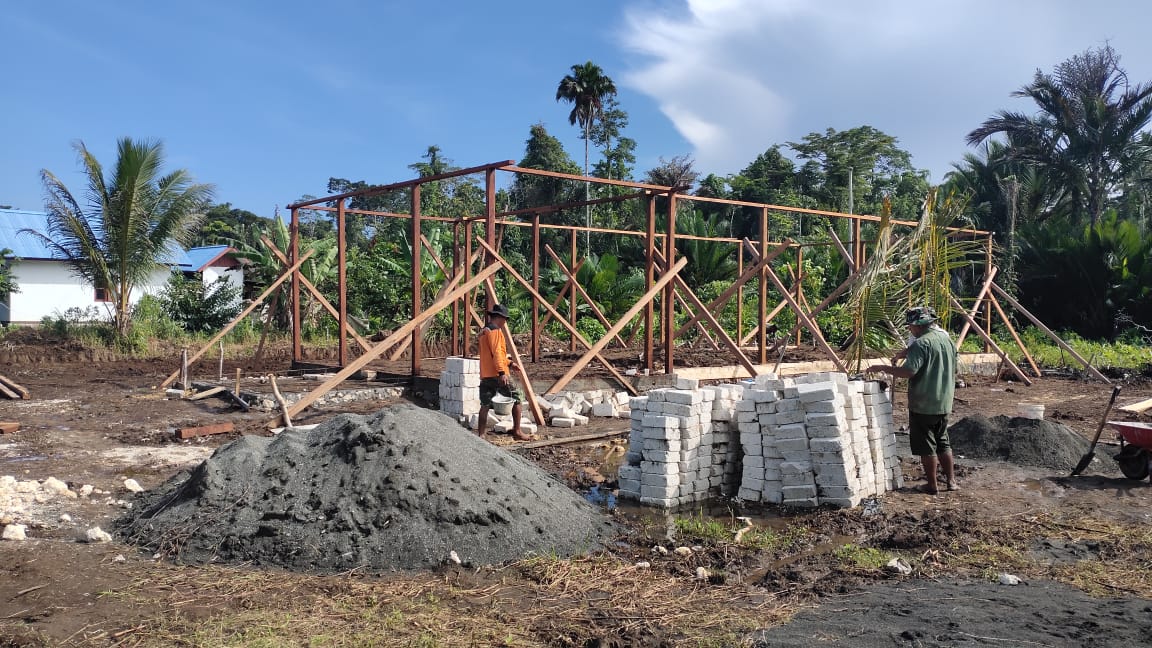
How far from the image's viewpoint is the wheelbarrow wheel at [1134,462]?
770cm

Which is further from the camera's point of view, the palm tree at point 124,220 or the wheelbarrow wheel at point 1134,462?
the palm tree at point 124,220

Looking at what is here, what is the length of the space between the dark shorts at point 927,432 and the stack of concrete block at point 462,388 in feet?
17.1

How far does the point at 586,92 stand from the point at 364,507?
28818 mm

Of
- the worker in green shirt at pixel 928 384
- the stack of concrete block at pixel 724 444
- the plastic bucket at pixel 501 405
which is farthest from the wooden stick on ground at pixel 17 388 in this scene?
the worker in green shirt at pixel 928 384

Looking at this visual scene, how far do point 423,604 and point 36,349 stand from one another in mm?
17522

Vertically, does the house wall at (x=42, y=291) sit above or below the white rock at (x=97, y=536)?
above

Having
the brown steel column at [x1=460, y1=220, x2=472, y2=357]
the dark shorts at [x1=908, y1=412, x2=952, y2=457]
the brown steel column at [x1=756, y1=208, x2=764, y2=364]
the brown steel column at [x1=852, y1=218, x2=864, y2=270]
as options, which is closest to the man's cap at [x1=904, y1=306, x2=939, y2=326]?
the dark shorts at [x1=908, y1=412, x2=952, y2=457]

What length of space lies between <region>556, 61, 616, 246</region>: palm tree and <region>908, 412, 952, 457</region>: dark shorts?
2596cm

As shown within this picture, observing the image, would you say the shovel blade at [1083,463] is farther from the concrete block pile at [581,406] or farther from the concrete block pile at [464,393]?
the concrete block pile at [464,393]

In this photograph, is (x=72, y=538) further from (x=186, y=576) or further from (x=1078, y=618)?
(x=1078, y=618)

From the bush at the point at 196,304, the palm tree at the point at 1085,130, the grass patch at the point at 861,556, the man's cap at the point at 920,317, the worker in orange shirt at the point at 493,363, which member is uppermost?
the palm tree at the point at 1085,130

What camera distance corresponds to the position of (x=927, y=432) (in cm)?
731

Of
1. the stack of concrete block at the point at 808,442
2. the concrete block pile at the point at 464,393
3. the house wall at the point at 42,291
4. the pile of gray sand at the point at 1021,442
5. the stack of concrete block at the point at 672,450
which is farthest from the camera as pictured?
the house wall at the point at 42,291

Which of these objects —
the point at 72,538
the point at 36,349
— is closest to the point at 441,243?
the point at 36,349
